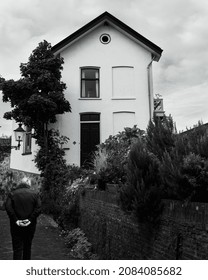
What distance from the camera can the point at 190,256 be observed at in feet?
16.3

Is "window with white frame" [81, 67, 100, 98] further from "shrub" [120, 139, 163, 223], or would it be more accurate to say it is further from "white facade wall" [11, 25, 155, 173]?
"shrub" [120, 139, 163, 223]

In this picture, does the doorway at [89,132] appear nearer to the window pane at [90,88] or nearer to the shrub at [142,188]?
the window pane at [90,88]

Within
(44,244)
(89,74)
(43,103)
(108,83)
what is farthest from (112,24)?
(44,244)

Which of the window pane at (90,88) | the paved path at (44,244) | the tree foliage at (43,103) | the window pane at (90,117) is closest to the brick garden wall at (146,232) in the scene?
the paved path at (44,244)

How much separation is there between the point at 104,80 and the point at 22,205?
46.5ft

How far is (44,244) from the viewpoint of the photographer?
→ 10266 mm

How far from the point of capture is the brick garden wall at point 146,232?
194 inches

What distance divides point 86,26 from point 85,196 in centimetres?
1162

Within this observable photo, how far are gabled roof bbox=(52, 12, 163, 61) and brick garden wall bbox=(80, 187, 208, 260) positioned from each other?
11.4m

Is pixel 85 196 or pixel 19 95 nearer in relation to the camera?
pixel 85 196

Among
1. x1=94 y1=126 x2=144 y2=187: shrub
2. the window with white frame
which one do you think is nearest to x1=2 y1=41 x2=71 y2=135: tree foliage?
the window with white frame

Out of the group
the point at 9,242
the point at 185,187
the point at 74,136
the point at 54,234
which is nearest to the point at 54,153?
Answer: the point at 74,136

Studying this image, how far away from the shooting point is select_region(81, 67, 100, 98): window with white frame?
20281mm

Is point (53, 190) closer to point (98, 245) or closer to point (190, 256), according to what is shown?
point (98, 245)
